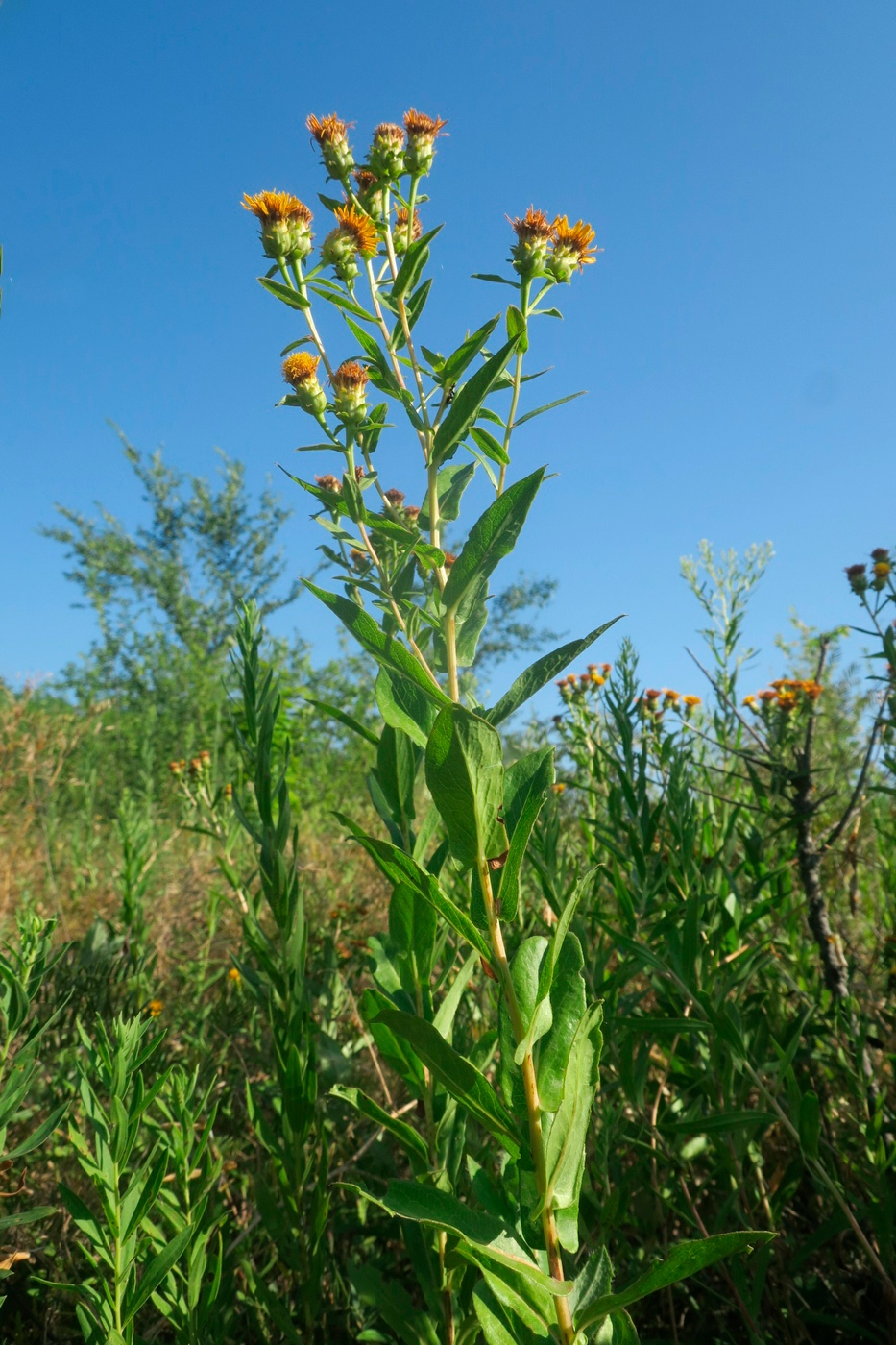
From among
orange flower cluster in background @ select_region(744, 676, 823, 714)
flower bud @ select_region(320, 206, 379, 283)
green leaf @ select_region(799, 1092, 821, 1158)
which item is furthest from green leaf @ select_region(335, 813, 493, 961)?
orange flower cluster in background @ select_region(744, 676, 823, 714)

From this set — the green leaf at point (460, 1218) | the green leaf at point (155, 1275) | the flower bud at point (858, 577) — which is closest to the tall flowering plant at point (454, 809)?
the green leaf at point (460, 1218)

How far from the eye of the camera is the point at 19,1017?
116 cm

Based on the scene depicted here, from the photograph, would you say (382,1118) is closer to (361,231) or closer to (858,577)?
(361,231)

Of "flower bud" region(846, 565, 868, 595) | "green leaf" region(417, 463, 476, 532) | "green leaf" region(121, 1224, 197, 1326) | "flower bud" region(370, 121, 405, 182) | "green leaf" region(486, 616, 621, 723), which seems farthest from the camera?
"flower bud" region(846, 565, 868, 595)

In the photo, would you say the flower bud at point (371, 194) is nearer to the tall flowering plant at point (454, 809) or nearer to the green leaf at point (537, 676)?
the tall flowering plant at point (454, 809)

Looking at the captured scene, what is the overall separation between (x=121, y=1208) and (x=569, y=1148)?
64 centimetres

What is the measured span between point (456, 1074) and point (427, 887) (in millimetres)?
179

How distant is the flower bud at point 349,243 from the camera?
4.10 ft

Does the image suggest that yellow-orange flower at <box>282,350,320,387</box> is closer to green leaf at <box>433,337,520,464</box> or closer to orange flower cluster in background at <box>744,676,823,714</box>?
green leaf at <box>433,337,520,464</box>

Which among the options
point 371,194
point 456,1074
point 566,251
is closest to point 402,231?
point 371,194

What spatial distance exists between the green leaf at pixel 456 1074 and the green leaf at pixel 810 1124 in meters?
0.63

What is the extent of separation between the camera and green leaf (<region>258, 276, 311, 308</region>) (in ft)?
4.05

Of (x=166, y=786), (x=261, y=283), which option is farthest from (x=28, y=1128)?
(x=166, y=786)

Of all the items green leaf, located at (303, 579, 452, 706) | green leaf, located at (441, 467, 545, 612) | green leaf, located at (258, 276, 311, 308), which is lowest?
green leaf, located at (303, 579, 452, 706)
